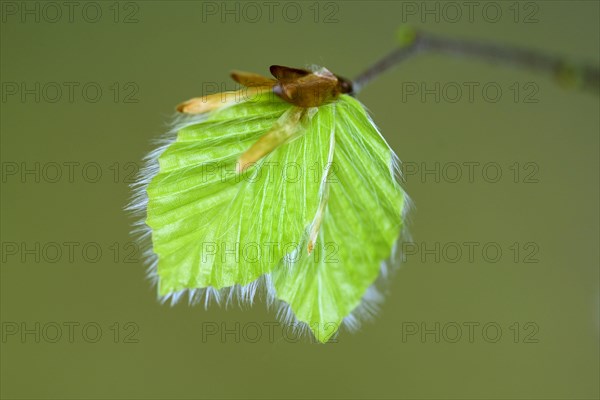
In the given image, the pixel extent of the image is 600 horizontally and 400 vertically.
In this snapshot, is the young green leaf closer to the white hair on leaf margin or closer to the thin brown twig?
the white hair on leaf margin

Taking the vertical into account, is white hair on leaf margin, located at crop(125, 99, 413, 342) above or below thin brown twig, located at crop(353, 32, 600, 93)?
below

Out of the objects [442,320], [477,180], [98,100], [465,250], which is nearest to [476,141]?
[477,180]

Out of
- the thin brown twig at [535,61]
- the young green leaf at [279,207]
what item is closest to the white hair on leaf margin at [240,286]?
the young green leaf at [279,207]

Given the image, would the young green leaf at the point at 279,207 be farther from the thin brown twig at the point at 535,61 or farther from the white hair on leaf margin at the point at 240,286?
the thin brown twig at the point at 535,61

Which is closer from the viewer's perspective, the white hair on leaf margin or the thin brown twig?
the thin brown twig

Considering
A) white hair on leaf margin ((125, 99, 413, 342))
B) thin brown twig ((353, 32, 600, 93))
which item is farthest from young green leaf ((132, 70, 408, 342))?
thin brown twig ((353, 32, 600, 93))

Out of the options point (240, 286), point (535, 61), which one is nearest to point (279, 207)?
point (240, 286)

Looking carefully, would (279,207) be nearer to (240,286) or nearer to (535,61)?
(240,286)

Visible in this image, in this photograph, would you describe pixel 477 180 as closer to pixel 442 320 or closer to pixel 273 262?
pixel 442 320

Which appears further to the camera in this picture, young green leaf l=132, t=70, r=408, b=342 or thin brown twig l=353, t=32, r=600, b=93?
young green leaf l=132, t=70, r=408, b=342
